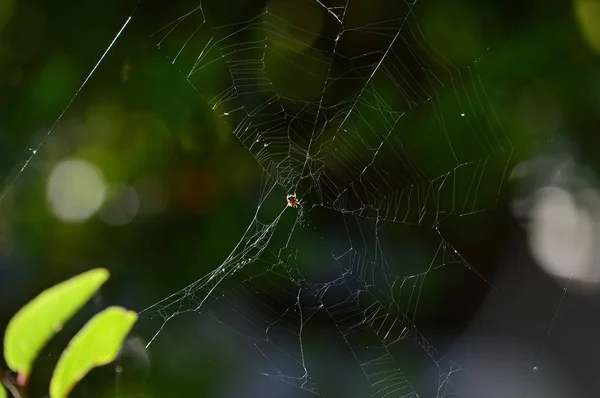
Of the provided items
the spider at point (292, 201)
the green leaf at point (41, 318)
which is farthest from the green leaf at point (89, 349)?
the spider at point (292, 201)

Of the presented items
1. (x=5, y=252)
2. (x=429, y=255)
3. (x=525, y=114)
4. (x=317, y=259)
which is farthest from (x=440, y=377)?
(x=5, y=252)

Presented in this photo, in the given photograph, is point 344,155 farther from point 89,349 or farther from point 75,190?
point 89,349

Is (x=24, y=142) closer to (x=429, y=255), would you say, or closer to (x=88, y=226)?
(x=88, y=226)

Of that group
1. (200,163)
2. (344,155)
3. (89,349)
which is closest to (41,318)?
(89,349)

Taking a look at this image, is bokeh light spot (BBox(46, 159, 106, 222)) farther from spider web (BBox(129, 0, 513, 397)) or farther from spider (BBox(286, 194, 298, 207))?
spider (BBox(286, 194, 298, 207))

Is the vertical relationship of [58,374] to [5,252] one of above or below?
above

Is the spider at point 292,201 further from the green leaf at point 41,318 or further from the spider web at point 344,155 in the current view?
the green leaf at point 41,318

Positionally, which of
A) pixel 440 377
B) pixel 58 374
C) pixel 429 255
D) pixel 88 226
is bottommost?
pixel 440 377
